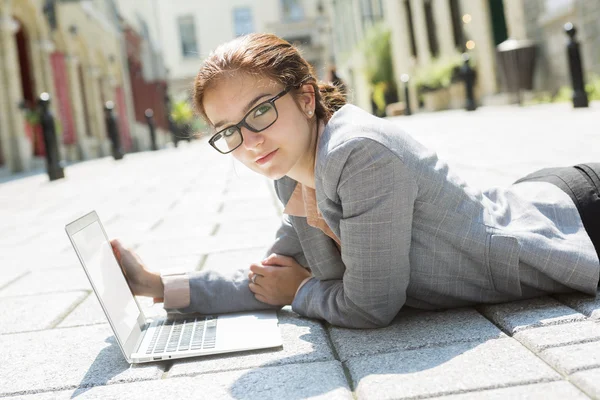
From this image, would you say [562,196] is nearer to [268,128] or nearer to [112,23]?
[268,128]

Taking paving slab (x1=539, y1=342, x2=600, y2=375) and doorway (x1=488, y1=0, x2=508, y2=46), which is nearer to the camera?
paving slab (x1=539, y1=342, x2=600, y2=375)

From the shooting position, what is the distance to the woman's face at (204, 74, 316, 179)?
1.72 metres

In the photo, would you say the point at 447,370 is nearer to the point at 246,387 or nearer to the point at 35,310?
the point at 246,387

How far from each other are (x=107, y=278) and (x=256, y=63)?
2.18 feet

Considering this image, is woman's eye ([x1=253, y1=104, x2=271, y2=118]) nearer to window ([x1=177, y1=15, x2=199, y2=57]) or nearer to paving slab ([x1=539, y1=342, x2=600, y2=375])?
paving slab ([x1=539, y1=342, x2=600, y2=375])

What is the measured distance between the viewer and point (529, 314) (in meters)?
1.81

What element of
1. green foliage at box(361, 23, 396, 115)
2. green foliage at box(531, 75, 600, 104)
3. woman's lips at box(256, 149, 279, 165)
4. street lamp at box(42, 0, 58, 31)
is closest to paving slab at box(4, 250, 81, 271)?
woman's lips at box(256, 149, 279, 165)

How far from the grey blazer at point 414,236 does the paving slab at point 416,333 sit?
0.10 ft

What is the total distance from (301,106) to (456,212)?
18.3 inches

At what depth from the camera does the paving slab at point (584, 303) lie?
69.5 inches

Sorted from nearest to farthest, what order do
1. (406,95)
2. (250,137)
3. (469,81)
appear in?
1. (250,137)
2. (469,81)
3. (406,95)

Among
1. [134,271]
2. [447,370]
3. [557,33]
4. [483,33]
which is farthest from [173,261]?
[483,33]

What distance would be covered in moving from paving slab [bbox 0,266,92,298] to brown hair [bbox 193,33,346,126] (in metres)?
1.35

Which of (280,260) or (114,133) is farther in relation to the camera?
(114,133)
